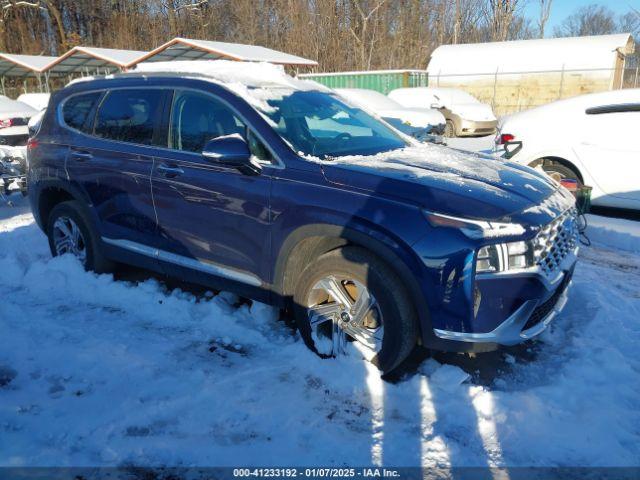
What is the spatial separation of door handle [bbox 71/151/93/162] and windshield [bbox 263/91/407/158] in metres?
1.78

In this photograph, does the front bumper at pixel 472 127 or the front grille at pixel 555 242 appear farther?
the front bumper at pixel 472 127

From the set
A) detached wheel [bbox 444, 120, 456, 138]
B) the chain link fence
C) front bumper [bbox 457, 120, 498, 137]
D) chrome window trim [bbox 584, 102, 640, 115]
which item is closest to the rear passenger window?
chrome window trim [bbox 584, 102, 640, 115]

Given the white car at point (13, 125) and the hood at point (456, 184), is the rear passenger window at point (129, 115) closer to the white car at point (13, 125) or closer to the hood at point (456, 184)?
the hood at point (456, 184)

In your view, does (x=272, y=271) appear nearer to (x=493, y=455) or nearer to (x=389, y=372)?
(x=389, y=372)

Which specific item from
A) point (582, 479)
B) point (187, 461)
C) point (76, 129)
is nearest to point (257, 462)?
point (187, 461)

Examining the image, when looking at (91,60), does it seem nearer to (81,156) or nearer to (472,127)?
(472,127)

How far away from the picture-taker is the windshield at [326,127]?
11.6 ft

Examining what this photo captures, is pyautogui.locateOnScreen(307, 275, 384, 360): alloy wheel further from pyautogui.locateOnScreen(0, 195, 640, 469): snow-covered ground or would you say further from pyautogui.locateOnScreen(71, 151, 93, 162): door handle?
pyautogui.locateOnScreen(71, 151, 93, 162): door handle

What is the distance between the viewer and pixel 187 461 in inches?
99.8

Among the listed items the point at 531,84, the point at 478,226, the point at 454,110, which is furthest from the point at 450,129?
the point at 478,226

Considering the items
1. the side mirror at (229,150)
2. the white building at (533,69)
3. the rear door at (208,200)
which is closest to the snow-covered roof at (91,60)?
the white building at (533,69)

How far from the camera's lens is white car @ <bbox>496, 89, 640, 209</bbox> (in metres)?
6.61

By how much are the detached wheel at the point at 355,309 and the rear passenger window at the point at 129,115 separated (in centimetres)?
183

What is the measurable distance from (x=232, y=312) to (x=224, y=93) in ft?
5.43
